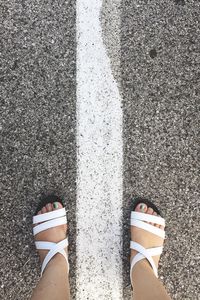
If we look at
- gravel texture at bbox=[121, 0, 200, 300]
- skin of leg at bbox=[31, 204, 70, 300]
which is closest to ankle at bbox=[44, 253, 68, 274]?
skin of leg at bbox=[31, 204, 70, 300]

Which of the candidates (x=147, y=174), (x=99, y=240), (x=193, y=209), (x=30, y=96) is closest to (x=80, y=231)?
(x=99, y=240)

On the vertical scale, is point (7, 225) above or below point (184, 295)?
above

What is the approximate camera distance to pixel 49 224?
223 cm

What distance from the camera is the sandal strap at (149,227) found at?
2223 millimetres

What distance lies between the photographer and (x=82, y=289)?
2.18m

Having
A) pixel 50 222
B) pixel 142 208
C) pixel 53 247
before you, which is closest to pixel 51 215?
pixel 50 222

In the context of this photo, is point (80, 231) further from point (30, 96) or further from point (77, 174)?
point (30, 96)

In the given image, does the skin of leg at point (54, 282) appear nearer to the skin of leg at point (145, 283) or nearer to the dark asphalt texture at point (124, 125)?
the dark asphalt texture at point (124, 125)

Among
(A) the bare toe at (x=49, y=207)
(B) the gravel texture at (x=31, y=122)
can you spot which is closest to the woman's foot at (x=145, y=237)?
(B) the gravel texture at (x=31, y=122)

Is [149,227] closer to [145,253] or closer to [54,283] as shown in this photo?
[145,253]

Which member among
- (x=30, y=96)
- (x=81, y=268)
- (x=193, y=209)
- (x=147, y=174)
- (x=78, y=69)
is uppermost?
(x=78, y=69)

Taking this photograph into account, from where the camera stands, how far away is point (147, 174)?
7.33ft

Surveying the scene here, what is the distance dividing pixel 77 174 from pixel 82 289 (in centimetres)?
59

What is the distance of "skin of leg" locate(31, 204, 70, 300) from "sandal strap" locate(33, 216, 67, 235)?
113 mm
